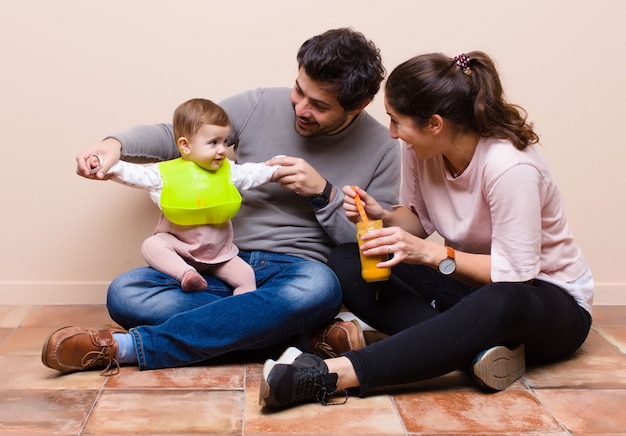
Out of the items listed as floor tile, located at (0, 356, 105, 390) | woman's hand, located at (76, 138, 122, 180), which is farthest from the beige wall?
floor tile, located at (0, 356, 105, 390)

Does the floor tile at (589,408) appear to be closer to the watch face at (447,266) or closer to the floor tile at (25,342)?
the watch face at (447,266)

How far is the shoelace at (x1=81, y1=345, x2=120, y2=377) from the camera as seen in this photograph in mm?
2045

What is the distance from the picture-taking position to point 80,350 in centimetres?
202

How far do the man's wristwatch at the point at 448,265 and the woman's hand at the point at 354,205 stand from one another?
293mm

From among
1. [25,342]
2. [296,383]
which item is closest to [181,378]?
[296,383]

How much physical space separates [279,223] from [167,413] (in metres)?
0.77

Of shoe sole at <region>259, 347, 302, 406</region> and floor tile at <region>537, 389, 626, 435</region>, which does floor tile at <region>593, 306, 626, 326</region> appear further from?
shoe sole at <region>259, 347, 302, 406</region>

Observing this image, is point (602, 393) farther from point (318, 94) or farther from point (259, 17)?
point (259, 17)

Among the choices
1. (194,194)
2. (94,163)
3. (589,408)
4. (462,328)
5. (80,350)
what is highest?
(94,163)

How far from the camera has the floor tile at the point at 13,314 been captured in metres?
2.57

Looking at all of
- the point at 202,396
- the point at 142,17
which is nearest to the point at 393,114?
the point at 202,396

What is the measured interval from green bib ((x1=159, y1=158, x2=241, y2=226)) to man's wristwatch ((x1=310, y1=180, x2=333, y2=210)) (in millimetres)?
226

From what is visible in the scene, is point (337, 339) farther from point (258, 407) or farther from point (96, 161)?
point (96, 161)

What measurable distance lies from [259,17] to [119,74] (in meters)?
0.50
